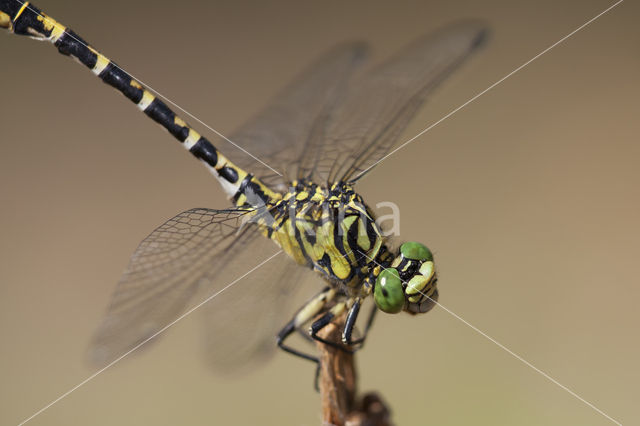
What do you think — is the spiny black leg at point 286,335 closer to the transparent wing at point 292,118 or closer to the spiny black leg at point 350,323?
the spiny black leg at point 350,323

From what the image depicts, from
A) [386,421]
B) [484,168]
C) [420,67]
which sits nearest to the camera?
[386,421]

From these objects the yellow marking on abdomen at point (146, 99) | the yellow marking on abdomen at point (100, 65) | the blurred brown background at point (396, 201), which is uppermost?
the yellow marking on abdomen at point (100, 65)

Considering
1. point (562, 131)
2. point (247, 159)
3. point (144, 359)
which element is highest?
point (247, 159)

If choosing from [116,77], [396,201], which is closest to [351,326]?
[116,77]

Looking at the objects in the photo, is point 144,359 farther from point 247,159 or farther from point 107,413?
point 247,159

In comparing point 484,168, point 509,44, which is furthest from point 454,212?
point 509,44

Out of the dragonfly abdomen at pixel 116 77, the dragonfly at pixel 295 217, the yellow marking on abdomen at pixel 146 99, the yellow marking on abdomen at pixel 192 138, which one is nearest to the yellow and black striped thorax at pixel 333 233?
the dragonfly at pixel 295 217
